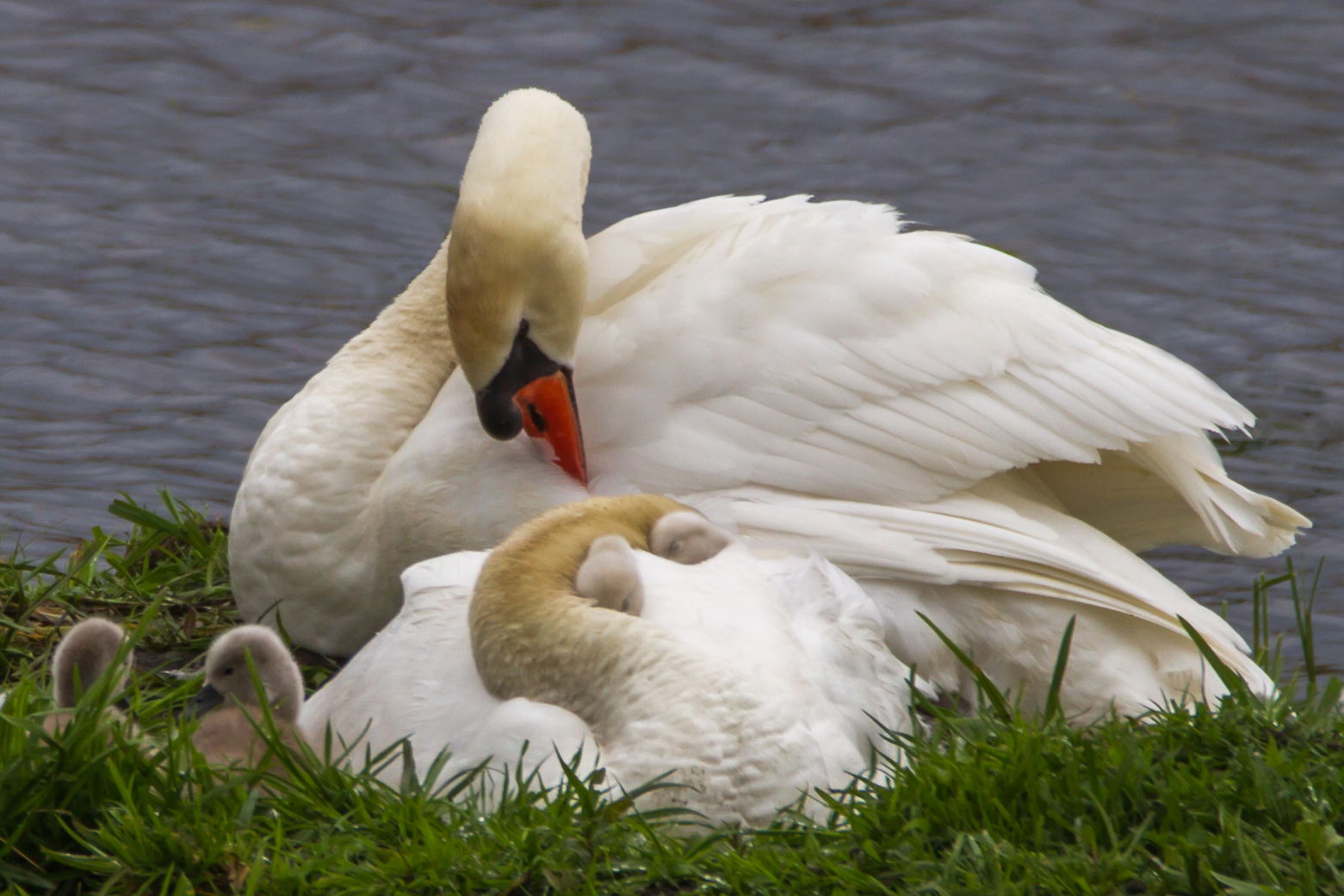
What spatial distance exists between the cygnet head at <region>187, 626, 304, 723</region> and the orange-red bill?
33.8 inches

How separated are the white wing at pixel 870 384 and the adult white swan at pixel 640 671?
38 centimetres

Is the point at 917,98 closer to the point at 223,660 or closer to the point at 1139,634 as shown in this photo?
the point at 1139,634

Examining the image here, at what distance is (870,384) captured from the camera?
4281 millimetres

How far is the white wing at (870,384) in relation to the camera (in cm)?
423

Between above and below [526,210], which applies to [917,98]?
below

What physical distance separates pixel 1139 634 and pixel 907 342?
0.85 metres

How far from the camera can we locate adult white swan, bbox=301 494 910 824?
10.5ft

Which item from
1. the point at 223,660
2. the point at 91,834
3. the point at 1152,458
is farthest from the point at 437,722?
the point at 1152,458

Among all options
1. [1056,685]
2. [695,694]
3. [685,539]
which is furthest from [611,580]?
[1056,685]

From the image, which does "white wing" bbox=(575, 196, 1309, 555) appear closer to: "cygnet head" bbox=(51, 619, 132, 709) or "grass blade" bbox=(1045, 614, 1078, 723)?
"grass blade" bbox=(1045, 614, 1078, 723)

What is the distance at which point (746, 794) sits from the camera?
3184mm

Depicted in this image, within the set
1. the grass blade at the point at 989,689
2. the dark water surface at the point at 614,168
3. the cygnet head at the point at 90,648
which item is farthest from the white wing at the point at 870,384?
the dark water surface at the point at 614,168

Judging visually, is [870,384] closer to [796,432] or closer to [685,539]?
[796,432]

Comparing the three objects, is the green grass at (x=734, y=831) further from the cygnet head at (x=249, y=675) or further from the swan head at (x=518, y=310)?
the swan head at (x=518, y=310)
